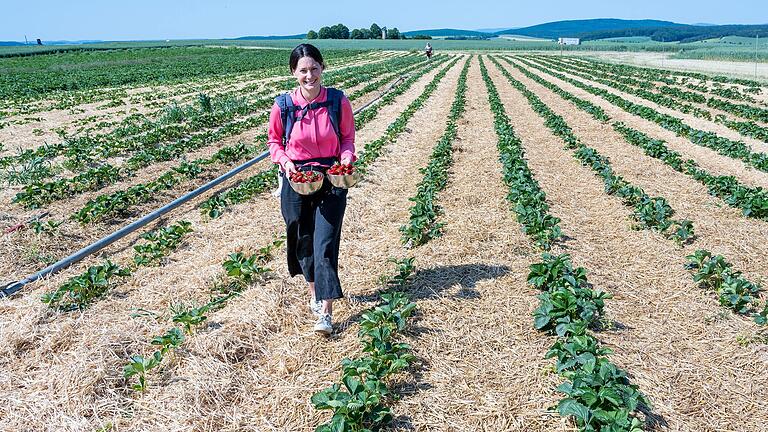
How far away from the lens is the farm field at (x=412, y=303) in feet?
12.2

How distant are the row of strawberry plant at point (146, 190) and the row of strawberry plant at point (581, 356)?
621 cm

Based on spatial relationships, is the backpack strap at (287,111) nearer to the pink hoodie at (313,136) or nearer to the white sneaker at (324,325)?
the pink hoodie at (313,136)

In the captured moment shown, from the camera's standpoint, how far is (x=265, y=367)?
427 cm

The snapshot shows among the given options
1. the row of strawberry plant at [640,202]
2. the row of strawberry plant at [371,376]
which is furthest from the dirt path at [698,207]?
the row of strawberry plant at [371,376]

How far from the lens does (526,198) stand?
8.03m

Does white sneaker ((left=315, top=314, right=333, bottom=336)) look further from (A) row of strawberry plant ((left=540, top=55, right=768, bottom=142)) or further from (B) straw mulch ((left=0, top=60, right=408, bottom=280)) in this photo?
(A) row of strawberry plant ((left=540, top=55, right=768, bottom=142))

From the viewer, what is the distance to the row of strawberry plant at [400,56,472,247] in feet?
22.4

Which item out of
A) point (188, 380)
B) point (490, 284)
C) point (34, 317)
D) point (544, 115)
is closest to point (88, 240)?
point (34, 317)

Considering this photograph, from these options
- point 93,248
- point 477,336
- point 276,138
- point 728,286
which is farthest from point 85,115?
point 728,286

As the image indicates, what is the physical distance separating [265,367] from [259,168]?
294 inches

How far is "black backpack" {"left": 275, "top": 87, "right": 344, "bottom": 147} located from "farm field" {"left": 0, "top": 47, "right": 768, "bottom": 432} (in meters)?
1.66

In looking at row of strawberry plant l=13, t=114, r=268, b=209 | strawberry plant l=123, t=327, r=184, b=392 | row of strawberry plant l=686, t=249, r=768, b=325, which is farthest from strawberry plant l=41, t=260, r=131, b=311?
row of strawberry plant l=686, t=249, r=768, b=325

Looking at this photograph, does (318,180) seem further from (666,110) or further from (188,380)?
(666,110)

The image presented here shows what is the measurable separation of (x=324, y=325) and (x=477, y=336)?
1.32m
